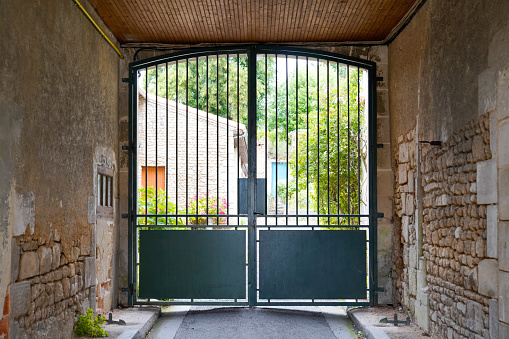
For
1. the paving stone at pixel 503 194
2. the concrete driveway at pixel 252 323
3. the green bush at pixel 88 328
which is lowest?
the concrete driveway at pixel 252 323

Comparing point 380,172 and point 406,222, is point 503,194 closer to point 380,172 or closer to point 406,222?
point 406,222

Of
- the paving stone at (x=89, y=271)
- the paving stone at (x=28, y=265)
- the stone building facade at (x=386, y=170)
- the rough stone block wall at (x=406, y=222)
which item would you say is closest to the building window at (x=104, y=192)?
the stone building facade at (x=386, y=170)

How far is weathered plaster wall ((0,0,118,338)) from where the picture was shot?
394 centimetres

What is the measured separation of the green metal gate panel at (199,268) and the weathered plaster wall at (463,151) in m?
2.06

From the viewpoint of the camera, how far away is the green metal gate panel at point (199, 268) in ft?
22.9

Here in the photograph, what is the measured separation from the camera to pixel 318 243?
6957 millimetres

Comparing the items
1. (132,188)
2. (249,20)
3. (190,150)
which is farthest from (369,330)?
(190,150)

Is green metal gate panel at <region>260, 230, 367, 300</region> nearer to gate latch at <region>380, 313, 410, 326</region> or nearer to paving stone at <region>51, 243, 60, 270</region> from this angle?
gate latch at <region>380, 313, 410, 326</region>

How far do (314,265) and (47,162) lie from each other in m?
3.57

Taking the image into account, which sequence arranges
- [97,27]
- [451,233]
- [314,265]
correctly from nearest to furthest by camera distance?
[451,233]
[97,27]
[314,265]

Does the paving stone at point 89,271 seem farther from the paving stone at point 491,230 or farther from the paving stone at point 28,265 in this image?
the paving stone at point 491,230

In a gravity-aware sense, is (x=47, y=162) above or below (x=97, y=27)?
below

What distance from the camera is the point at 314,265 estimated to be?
6.95 m

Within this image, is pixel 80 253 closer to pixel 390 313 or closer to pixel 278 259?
pixel 278 259
